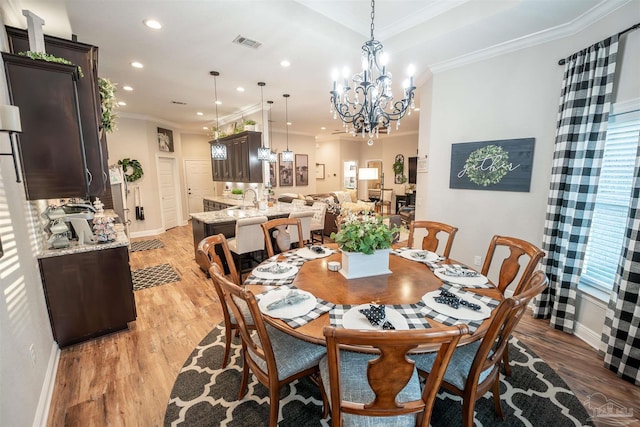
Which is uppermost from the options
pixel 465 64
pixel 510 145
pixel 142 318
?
pixel 465 64

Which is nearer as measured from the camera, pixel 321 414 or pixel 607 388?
pixel 321 414

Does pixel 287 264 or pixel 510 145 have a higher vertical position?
pixel 510 145

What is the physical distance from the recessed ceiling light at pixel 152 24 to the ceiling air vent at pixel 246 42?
0.72 metres

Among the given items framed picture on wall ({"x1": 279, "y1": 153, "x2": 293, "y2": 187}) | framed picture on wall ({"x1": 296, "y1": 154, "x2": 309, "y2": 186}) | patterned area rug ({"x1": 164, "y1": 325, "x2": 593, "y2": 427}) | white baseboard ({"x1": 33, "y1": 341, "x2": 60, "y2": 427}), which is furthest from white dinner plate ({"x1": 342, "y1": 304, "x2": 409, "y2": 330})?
framed picture on wall ({"x1": 296, "y1": 154, "x2": 309, "y2": 186})

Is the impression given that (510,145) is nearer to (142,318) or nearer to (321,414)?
(321,414)

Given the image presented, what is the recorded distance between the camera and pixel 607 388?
1.94 m

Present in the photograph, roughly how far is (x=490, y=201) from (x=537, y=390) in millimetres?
2002

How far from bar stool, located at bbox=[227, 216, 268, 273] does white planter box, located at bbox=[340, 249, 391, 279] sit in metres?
1.85

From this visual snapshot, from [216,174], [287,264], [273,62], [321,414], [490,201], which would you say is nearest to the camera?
[321,414]

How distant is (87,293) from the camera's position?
2.46 m

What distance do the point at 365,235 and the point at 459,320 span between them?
2.50ft

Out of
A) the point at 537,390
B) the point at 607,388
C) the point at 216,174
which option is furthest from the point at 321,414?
the point at 216,174

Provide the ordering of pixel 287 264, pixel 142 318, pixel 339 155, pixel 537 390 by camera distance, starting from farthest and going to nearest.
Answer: pixel 339 155 → pixel 142 318 → pixel 287 264 → pixel 537 390

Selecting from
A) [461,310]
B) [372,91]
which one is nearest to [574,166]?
[372,91]
